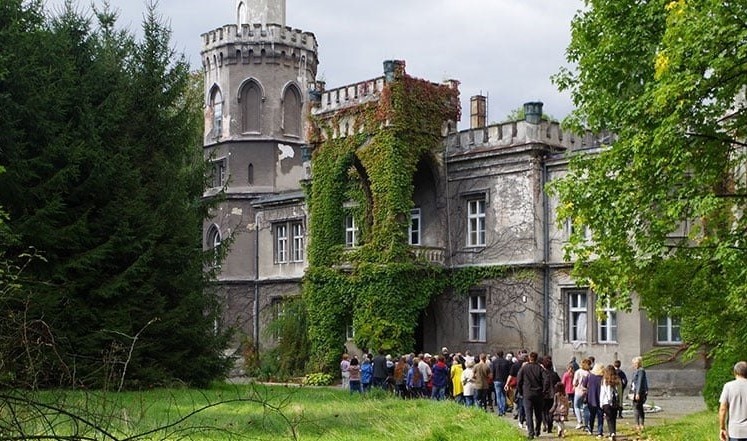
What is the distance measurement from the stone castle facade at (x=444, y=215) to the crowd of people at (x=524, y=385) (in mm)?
3047

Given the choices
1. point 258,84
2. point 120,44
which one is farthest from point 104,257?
point 258,84

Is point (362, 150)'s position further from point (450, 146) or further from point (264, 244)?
point (264, 244)

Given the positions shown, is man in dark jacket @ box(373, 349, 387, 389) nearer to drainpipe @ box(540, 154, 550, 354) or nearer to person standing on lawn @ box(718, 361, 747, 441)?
drainpipe @ box(540, 154, 550, 354)

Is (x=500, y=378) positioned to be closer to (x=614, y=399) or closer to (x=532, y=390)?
(x=532, y=390)

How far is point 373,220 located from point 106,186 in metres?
10.4

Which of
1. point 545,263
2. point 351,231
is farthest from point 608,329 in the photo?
point 351,231

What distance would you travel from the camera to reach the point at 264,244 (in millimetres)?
42125

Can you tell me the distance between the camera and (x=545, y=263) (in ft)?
103

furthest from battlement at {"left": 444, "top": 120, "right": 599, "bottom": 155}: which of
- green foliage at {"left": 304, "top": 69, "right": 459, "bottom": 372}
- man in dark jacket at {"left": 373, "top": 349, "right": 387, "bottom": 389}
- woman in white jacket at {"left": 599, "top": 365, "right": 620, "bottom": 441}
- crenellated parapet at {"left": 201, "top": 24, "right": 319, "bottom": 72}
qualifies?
woman in white jacket at {"left": 599, "top": 365, "right": 620, "bottom": 441}

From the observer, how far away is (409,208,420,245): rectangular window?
115 ft

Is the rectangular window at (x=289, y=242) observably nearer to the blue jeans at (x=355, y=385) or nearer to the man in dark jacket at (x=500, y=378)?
the blue jeans at (x=355, y=385)

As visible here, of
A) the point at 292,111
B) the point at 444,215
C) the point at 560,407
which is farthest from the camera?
the point at 292,111

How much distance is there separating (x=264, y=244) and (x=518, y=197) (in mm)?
13849

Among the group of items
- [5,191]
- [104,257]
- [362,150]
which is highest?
[362,150]
